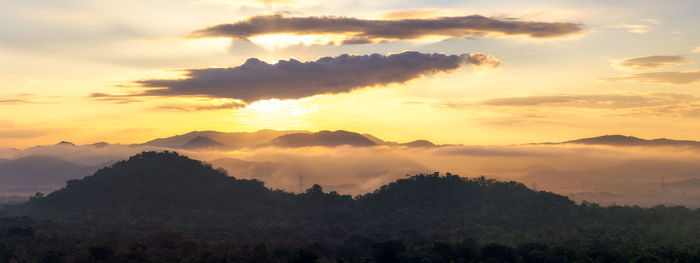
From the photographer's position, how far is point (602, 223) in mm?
174375

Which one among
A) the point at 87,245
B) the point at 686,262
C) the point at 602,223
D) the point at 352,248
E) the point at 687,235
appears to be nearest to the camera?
the point at 686,262

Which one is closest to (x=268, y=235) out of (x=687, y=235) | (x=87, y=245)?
(x=87, y=245)

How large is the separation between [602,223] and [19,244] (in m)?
124

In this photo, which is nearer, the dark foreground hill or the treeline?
the treeline

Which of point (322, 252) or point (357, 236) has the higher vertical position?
point (357, 236)

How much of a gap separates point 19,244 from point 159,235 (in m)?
23.4

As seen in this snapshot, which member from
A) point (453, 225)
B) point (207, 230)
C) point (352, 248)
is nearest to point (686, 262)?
point (352, 248)

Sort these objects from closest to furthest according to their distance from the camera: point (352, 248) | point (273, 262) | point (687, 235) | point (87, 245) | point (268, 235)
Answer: point (273, 262) → point (87, 245) → point (352, 248) → point (687, 235) → point (268, 235)

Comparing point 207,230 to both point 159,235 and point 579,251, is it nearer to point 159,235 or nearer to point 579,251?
point 159,235

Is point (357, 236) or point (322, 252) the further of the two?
point (357, 236)

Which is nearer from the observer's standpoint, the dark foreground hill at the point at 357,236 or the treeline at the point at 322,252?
the treeline at the point at 322,252

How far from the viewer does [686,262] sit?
10344cm

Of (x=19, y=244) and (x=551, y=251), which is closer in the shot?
(x=551, y=251)

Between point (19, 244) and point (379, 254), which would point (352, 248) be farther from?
point (19, 244)
